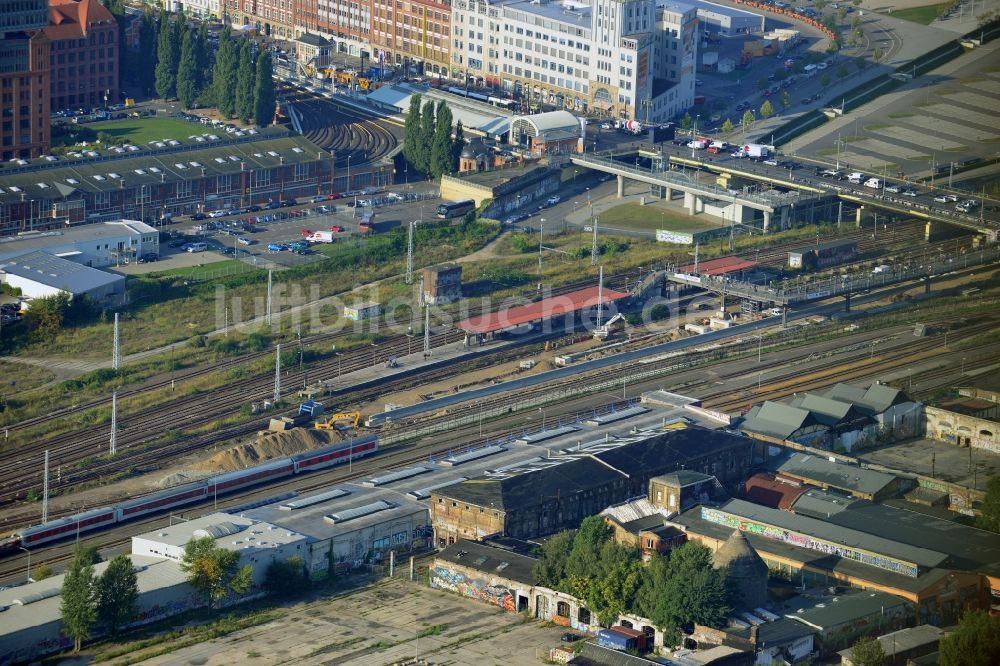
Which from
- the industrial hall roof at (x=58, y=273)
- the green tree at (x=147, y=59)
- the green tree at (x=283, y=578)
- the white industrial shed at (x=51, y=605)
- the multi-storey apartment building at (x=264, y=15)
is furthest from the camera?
the multi-storey apartment building at (x=264, y=15)

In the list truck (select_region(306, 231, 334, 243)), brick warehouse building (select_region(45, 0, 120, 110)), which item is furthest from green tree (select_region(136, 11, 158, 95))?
truck (select_region(306, 231, 334, 243))

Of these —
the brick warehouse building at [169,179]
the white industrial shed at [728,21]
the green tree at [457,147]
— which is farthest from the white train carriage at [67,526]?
the white industrial shed at [728,21]

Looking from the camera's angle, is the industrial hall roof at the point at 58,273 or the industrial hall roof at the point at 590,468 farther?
the industrial hall roof at the point at 58,273

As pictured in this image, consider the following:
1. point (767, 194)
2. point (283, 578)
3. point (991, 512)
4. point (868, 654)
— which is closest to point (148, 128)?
point (767, 194)

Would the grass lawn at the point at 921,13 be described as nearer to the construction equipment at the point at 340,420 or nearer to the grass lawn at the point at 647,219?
the grass lawn at the point at 647,219

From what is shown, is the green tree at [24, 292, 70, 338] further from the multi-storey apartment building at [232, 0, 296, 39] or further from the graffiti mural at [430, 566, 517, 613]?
the multi-storey apartment building at [232, 0, 296, 39]

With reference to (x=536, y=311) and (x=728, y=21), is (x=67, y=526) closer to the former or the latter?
(x=536, y=311)
